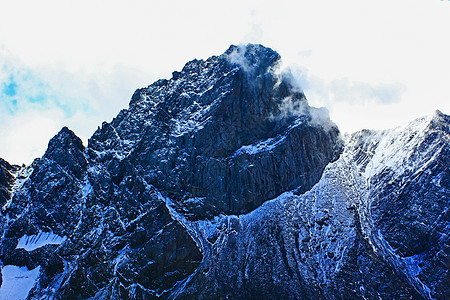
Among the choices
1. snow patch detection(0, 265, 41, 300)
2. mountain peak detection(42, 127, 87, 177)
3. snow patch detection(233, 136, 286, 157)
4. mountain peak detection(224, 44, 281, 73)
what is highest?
mountain peak detection(224, 44, 281, 73)

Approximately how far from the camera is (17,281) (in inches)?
4968

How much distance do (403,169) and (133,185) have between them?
90766 millimetres

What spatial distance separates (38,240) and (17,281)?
46.2ft

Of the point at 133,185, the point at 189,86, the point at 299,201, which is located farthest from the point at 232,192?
the point at 189,86

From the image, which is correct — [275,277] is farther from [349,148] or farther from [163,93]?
[163,93]

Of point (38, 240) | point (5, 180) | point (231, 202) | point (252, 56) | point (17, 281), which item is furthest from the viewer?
point (252, 56)

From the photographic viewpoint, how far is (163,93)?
169375 mm

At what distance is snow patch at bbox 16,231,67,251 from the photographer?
133250 millimetres

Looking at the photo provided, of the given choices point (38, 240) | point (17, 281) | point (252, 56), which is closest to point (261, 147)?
point (252, 56)

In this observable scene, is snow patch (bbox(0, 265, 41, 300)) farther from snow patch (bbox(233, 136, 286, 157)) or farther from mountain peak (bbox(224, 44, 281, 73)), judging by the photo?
mountain peak (bbox(224, 44, 281, 73))

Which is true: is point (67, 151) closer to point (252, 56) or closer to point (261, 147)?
point (261, 147)

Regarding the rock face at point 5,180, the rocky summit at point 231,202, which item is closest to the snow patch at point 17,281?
the rocky summit at point 231,202

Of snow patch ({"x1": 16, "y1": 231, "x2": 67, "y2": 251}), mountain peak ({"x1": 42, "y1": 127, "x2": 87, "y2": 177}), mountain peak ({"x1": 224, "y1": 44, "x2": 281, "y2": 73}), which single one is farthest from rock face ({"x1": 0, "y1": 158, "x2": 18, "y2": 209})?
mountain peak ({"x1": 224, "y1": 44, "x2": 281, "y2": 73})

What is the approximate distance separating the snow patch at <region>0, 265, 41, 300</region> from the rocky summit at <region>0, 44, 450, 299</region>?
1.30 ft
